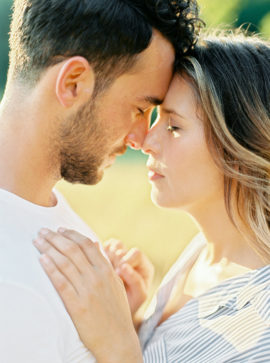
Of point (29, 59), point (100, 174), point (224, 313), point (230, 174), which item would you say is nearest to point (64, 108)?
point (29, 59)

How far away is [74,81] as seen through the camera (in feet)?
4.99

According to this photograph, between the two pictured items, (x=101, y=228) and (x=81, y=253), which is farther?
(x=101, y=228)

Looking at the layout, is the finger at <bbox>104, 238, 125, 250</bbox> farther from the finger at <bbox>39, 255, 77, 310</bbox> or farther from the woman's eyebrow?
the finger at <bbox>39, 255, 77, 310</bbox>

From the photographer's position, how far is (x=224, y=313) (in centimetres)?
162

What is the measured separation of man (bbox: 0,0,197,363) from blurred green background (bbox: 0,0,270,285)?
3870mm

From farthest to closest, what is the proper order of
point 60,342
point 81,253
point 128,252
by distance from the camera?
point 128,252, point 81,253, point 60,342

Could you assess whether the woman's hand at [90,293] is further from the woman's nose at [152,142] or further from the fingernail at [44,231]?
the woman's nose at [152,142]

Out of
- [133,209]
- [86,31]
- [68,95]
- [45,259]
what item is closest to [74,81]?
[68,95]

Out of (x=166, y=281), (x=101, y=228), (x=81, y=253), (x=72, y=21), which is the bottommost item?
(x=101, y=228)

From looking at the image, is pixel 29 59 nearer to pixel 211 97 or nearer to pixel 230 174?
pixel 211 97

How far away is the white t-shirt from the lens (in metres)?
1.20

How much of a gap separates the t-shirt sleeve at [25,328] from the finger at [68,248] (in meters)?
0.17

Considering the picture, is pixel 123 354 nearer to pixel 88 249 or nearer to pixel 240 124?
pixel 88 249

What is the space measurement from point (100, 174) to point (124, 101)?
0.29 metres
